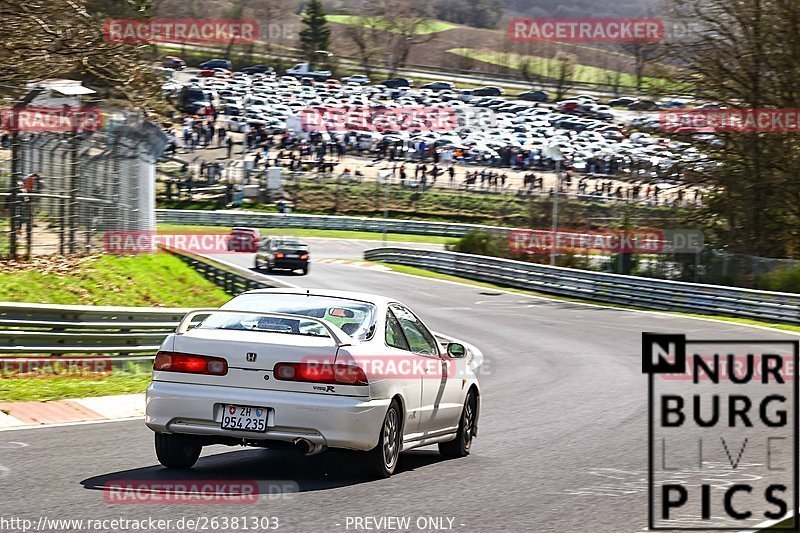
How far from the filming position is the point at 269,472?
28.1 feet

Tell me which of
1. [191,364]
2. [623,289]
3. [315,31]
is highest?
[315,31]

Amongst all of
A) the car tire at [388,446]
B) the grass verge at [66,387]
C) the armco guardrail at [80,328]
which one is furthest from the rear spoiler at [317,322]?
the armco guardrail at [80,328]

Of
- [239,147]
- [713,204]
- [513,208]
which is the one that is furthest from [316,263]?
[239,147]

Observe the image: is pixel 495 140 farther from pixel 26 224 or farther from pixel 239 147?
pixel 26 224

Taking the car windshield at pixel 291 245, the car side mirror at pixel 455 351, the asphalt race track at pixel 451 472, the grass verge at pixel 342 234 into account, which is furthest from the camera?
the grass verge at pixel 342 234

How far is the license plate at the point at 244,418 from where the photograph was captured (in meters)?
8.05

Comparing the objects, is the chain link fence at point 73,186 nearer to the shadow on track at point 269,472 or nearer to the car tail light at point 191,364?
the shadow on track at point 269,472

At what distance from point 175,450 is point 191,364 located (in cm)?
72

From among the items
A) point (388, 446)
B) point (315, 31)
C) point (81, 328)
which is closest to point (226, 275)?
point (81, 328)

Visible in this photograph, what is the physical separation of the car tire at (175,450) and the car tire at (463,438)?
8.38ft

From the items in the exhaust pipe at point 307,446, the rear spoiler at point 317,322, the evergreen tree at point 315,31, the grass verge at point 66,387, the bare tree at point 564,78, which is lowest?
the grass verge at point 66,387

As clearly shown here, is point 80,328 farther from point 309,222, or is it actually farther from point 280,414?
point 309,222

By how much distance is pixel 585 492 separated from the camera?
842 cm

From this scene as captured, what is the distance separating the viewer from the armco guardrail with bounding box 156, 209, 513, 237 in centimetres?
6322
